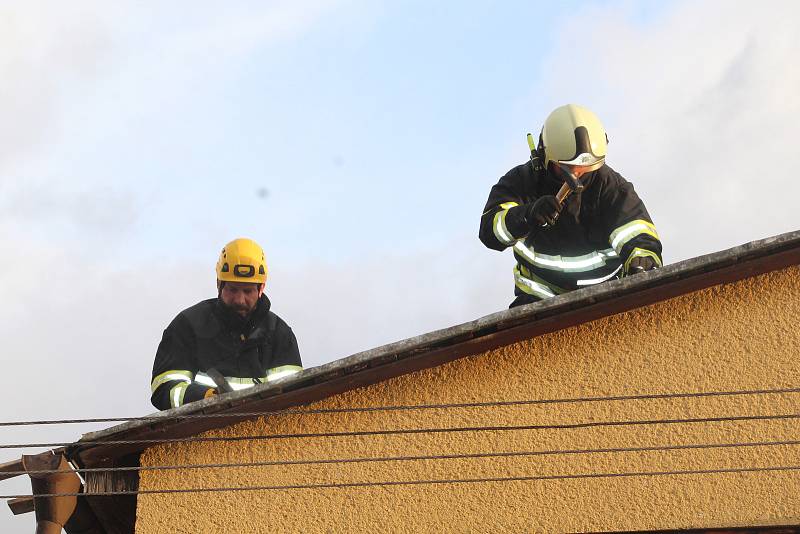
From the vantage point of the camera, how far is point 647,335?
6.02 metres

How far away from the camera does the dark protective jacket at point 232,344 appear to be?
311 inches

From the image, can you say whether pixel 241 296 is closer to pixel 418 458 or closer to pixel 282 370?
pixel 282 370

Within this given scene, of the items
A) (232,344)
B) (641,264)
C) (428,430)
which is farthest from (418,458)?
(232,344)

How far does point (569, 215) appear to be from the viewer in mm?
7266

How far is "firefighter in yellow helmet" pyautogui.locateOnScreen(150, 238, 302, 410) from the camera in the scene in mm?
7824

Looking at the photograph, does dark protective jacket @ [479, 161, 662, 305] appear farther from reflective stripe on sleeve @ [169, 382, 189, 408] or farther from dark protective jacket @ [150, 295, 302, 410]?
reflective stripe on sleeve @ [169, 382, 189, 408]

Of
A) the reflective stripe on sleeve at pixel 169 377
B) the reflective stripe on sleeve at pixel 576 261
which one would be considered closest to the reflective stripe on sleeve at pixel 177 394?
the reflective stripe on sleeve at pixel 169 377

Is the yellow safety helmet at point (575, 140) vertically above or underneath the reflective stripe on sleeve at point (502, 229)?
above

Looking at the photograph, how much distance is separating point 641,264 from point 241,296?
2803 millimetres

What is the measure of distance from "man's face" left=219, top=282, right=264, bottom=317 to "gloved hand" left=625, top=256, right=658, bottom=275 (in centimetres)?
266

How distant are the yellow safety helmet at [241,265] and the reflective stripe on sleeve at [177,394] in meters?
1.25

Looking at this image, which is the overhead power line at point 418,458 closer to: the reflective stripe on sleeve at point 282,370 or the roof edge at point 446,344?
the roof edge at point 446,344

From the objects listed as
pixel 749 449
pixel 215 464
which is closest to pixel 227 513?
pixel 215 464

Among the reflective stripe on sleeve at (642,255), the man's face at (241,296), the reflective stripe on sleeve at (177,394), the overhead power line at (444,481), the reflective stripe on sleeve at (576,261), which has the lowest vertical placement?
the overhead power line at (444,481)
